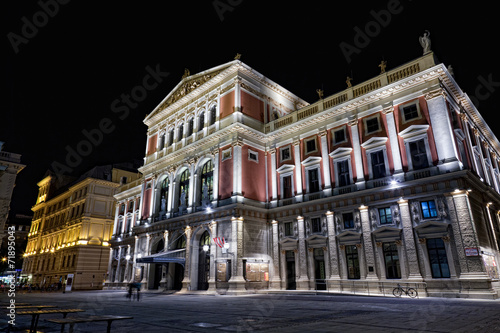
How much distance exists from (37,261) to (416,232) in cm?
7054

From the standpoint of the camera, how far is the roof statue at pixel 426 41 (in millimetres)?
23766

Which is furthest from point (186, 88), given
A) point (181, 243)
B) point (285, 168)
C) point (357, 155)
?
point (357, 155)

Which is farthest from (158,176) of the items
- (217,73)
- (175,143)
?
(217,73)

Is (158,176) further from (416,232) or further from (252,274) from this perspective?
(416,232)

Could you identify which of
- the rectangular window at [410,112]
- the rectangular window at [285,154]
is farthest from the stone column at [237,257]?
the rectangular window at [410,112]

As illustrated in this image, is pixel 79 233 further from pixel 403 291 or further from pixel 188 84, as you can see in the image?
pixel 403 291

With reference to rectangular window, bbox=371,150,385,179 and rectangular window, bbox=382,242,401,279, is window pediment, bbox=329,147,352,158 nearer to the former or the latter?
rectangular window, bbox=371,150,385,179

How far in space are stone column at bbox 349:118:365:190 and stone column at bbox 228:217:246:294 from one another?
10324 millimetres

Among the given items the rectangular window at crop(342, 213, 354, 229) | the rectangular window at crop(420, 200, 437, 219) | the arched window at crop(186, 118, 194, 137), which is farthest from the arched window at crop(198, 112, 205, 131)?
the rectangular window at crop(420, 200, 437, 219)

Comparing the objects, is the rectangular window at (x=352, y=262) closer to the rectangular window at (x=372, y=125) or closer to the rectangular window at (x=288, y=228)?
the rectangular window at (x=288, y=228)

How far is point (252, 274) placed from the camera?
90.0 feet

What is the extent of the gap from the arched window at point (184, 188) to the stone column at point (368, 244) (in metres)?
18.6

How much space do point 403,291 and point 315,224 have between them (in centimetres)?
840

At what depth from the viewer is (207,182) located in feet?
109
